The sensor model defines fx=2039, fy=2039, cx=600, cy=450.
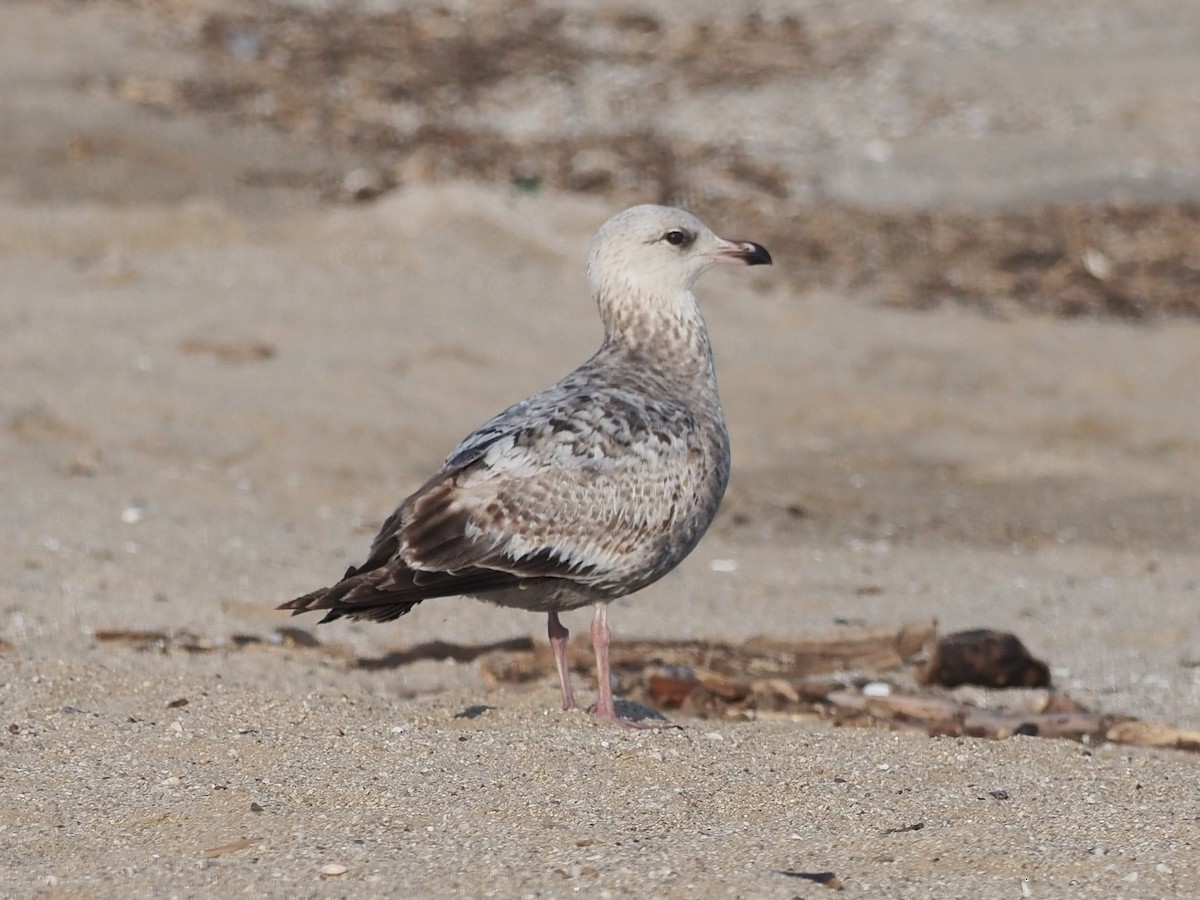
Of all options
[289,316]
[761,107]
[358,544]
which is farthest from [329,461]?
[761,107]

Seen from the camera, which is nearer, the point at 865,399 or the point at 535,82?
the point at 865,399

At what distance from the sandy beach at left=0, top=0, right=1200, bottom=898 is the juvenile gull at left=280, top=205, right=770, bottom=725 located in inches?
15.7

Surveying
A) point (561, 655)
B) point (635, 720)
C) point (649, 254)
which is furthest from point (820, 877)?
point (649, 254)

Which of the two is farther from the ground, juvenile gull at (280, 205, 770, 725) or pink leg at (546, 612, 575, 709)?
juvenile gull at (280, 205, 770, 725)

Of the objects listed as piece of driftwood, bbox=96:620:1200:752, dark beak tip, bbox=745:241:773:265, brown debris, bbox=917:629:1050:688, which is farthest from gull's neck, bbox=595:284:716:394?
brown debris, bbox=917:629:1050:688

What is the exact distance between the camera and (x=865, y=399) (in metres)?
11.4

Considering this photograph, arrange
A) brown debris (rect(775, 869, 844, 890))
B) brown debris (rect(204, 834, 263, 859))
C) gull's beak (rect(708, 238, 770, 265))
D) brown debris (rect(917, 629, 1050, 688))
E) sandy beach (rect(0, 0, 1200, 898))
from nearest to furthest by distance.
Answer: brown debris (rect(775, 869, 844, 890)) < brown debris (rect(204, 834, 263, 859)) < sandy beach (rect(0, 0, 1200, 898)) < gull's beak (rect(708, 238, 770, 265)) < brown debris (rect(917, 629, 1050, 688))

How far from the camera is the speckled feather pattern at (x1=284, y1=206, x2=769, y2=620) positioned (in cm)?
554

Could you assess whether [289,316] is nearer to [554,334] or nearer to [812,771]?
[554,334]

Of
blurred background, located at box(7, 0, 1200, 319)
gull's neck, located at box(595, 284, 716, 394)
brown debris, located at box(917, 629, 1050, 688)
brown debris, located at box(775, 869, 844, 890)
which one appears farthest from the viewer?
blurred background, located at box(7, 0, 1200, 319)

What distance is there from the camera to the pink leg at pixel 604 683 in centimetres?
582

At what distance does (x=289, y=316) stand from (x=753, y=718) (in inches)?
243

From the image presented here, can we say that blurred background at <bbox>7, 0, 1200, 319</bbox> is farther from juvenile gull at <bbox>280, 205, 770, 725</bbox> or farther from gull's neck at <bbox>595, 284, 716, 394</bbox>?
juvenile gull at <bbox>280, 205, 770, 725</bbox>

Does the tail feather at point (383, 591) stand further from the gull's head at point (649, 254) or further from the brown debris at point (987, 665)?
the brown debris at point (987, 665)
